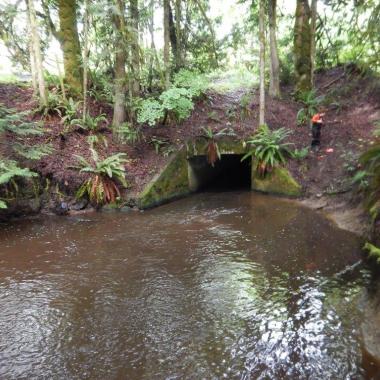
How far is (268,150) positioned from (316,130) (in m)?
1.72

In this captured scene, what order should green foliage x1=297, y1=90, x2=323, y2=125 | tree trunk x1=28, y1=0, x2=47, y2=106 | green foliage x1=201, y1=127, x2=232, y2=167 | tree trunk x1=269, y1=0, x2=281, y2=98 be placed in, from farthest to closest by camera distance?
tree trunk x1=269, y1=0, x2=281, y2=98 → green foliage x1=297, y1=90, x2=323, y2=125 → green foliage x1=201, y1=127, x2=232, y2=167 → tree trunk x1=28, y1=0, x2=47, y2=106

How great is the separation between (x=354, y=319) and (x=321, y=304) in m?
0.52

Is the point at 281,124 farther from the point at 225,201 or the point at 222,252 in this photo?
the point at 222,252

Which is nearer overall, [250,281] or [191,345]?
[191,345]

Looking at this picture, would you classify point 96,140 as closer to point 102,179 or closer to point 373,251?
point 102,179

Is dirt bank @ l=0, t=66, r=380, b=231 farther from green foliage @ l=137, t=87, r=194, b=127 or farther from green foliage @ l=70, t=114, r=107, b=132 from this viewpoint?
green foliage @ l=137, t=87, r=194, b=127

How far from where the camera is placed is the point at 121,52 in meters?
11.0

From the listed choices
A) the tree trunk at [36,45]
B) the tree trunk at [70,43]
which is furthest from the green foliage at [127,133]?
the tree trunk at [36,45]

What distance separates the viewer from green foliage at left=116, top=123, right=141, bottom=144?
1164 cm

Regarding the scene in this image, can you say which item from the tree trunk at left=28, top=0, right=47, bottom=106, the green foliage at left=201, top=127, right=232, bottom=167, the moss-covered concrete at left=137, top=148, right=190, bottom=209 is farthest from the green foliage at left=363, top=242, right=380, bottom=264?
the tree trunk at left=28, top=0, right=47, bottom=106

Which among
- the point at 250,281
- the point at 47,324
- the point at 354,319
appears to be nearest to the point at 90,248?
the point at 47,324

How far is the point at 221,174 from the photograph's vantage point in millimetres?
14547

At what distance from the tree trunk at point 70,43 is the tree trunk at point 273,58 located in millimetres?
7500

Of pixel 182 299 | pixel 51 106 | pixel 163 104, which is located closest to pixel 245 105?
pixel 163 104
